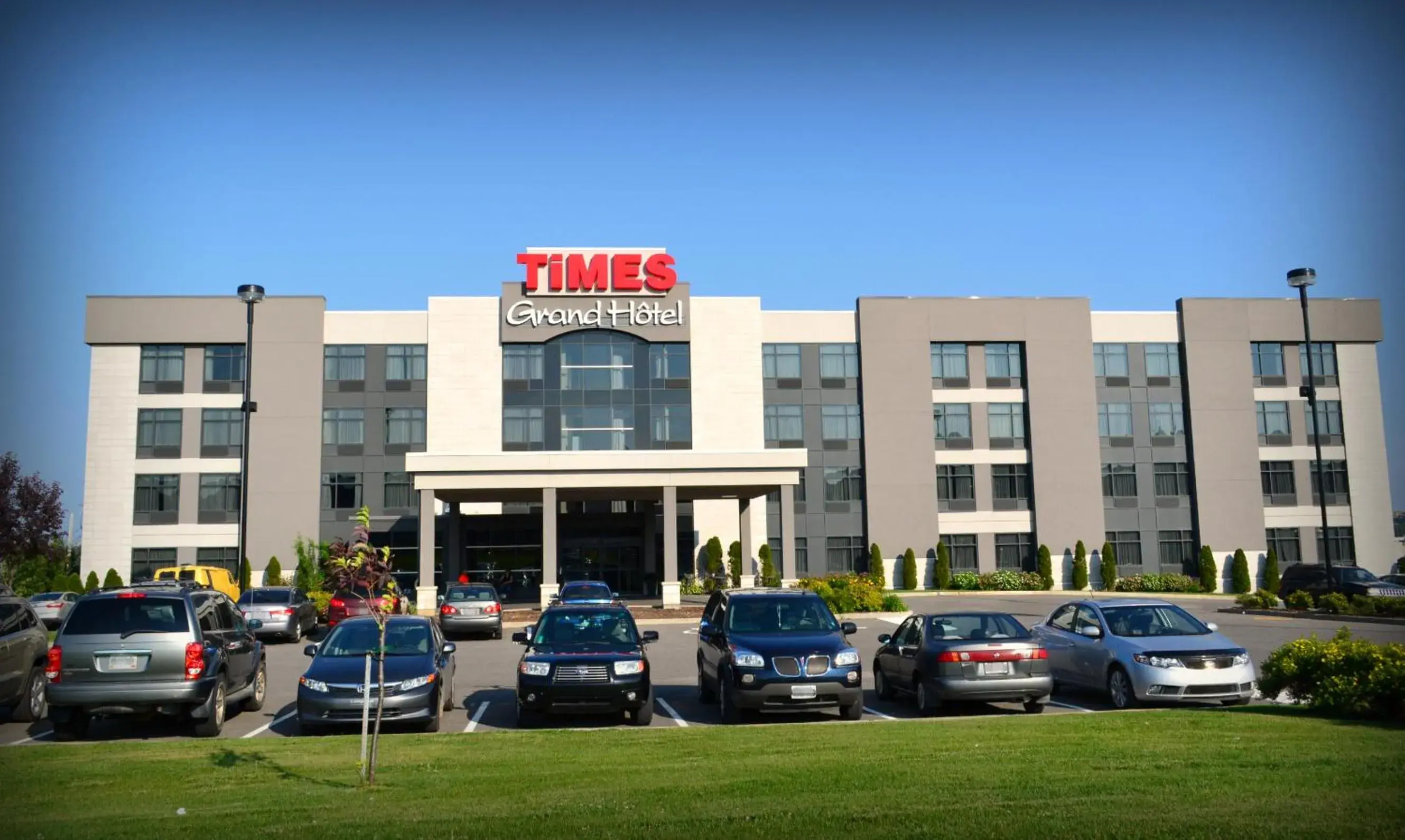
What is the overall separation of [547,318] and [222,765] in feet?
136

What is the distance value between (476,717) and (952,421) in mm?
41179

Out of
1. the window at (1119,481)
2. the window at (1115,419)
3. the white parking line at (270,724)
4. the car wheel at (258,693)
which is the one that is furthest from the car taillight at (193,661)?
the window at (1115,419)

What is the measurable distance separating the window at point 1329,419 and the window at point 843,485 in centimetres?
2341

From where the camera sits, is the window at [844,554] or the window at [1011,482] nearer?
the window at [844,554]

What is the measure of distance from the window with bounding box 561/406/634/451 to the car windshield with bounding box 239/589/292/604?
21165 millimetres

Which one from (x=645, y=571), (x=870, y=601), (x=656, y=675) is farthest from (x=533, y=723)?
(x=645, y=571)

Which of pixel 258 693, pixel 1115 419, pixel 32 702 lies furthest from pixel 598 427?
pixel 32 702

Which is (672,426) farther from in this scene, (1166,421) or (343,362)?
(1166,421)

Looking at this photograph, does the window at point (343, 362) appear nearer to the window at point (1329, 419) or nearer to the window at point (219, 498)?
the window at point (219, 498)

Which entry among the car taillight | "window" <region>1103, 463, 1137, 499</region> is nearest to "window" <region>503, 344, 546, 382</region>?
"window" <region>1103, 463, 1137, 499</region>

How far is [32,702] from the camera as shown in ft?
51.1

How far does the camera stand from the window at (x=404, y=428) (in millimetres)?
51750

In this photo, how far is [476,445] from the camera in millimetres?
51156

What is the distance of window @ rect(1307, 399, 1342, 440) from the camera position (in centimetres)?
5531
